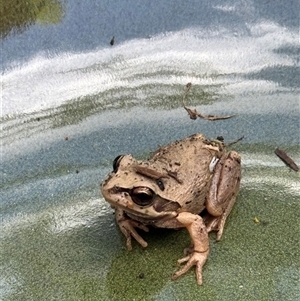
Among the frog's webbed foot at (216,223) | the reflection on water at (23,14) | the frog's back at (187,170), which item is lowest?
the frog's webbed foot at (216,223)

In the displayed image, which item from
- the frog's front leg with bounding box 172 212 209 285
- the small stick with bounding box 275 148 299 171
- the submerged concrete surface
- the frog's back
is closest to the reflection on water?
the submerged concrete surface

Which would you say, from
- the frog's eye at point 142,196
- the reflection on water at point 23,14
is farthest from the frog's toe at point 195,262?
the reflection on water at point 23,14

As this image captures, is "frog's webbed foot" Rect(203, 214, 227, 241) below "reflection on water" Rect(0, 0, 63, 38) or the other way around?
below

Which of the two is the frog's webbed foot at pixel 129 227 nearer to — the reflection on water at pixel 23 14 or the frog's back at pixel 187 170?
the frog's back at pixel 187 170

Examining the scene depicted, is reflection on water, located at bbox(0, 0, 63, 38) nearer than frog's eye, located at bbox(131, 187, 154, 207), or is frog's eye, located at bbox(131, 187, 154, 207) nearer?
frog's eye, located at bbox(131, 187, 154, 207)

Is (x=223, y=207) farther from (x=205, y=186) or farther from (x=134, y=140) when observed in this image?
(x=134, y=140)

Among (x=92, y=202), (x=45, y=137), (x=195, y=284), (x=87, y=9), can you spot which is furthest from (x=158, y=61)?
(x=195, y=284)

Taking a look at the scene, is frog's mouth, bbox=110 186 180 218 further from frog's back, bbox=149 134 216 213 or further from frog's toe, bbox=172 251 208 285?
frog's toe, bbox=172 251 208 285
